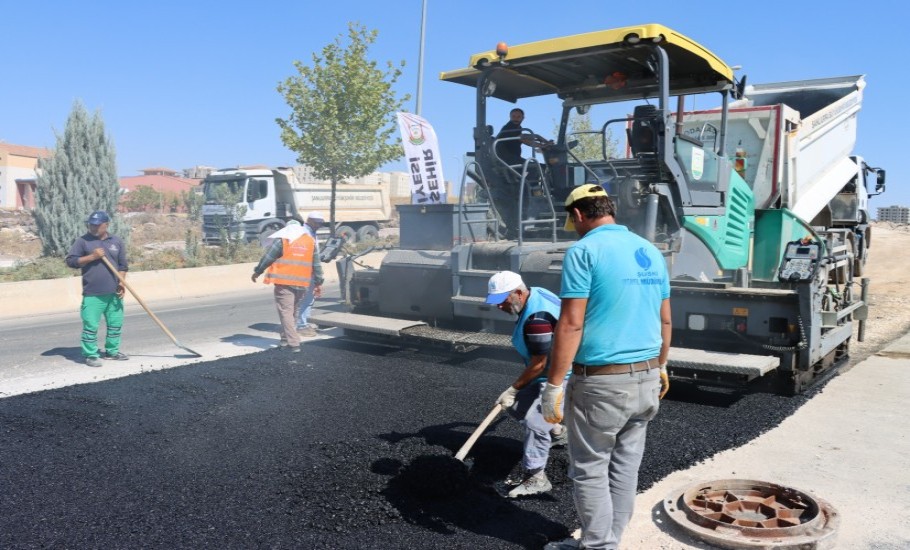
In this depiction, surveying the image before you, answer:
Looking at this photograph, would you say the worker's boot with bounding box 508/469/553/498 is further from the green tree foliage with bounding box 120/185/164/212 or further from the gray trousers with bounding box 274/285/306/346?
the green tree foliage with bounding box 120/185/164/212

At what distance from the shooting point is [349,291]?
8.17m

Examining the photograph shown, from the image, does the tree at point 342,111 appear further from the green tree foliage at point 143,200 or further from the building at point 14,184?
the building at point 14,184

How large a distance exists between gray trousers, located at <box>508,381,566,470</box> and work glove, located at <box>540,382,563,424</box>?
75 cm

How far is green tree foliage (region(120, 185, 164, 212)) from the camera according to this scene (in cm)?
4525

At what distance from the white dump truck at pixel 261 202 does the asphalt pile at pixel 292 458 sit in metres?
14.3

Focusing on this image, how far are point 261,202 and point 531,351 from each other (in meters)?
19.4

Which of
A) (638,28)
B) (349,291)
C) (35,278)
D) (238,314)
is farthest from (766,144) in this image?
(35,278)

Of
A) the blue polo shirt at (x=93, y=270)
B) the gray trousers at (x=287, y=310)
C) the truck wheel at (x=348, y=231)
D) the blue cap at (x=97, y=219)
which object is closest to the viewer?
the blue polo shirt at (x=93, y=270)

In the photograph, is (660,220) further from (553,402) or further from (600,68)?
(553,402)

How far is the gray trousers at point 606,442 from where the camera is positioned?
3.12 metres

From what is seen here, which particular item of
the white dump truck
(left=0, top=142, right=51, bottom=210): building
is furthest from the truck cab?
(left=0, top=142, right=51, bottom=210): building

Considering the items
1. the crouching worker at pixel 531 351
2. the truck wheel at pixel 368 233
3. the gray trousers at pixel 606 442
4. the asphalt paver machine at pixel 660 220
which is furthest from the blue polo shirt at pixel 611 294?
the truck wheel at pixel 368 233

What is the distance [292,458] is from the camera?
4.45 m

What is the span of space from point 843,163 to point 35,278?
1278 cm
